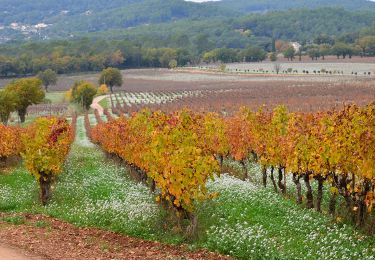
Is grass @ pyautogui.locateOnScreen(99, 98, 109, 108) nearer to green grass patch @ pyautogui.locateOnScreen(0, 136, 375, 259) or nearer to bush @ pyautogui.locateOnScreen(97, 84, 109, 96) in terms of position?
bush @ pyautogui.locateOnScreen(97, 84, 109, 96)

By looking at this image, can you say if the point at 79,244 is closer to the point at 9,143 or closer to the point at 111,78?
the point at 9,143

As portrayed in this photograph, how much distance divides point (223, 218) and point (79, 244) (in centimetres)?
603

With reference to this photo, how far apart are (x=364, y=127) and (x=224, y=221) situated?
7.05m

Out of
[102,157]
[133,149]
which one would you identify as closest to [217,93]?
[102,157]

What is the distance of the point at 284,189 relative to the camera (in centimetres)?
2911

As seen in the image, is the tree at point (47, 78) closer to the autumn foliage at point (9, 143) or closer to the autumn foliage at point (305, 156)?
the autumn foliage at point (9, 143)

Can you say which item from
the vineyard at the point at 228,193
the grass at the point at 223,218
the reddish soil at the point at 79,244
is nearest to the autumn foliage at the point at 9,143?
the vineyard at the point at 228,193

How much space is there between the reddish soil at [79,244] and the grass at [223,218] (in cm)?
56

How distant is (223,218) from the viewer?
72.6 ft

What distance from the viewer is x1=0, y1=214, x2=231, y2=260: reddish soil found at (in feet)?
63.5

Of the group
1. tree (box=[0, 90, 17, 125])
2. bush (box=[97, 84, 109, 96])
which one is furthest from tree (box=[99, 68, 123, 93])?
tree (box=[0, 90, 17, 125])

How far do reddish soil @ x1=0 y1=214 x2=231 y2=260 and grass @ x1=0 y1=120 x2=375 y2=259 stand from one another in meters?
0.56

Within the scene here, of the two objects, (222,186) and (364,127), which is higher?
(364,127)

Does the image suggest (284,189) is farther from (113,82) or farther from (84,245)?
(113,82)
